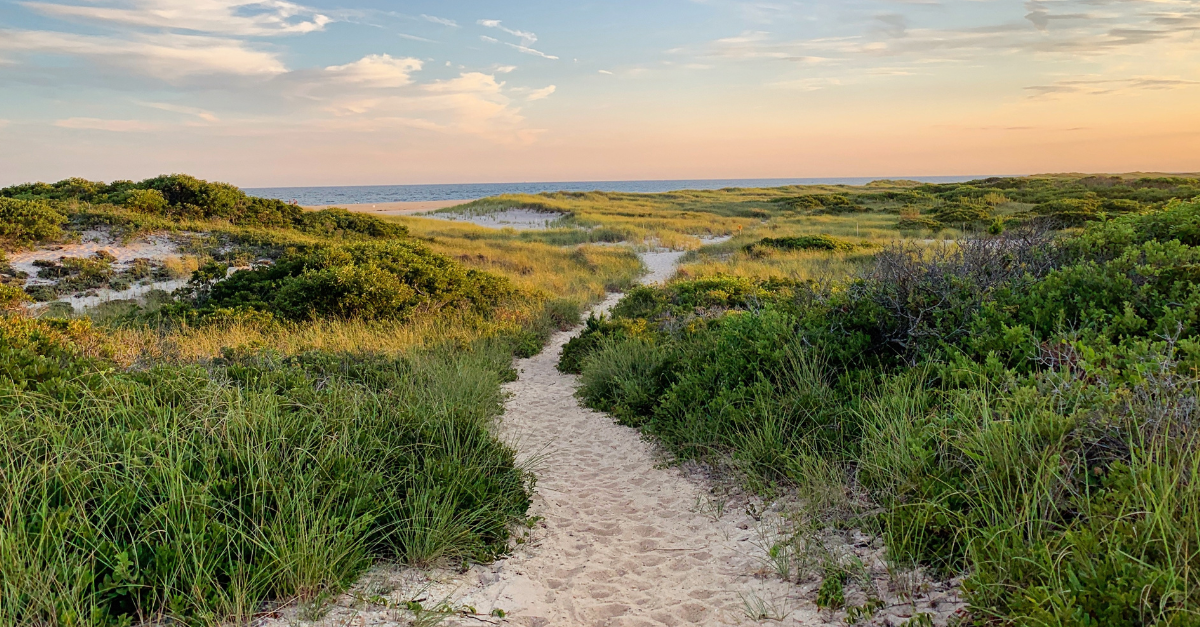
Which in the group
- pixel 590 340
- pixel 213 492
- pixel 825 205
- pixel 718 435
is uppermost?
pixel 825 205

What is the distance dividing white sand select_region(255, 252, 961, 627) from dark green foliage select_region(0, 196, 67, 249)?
16.0 metres

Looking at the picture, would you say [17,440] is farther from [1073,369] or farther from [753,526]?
[1073,369]

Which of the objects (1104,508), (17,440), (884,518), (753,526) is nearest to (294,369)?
(17,440)

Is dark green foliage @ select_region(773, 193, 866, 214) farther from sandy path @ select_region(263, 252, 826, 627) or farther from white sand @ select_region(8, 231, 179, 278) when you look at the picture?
sandy path @ select_region(263, 252, 826, 627)

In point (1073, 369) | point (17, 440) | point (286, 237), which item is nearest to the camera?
point (17, 440)

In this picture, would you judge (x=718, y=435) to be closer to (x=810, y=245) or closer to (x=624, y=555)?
(x=624, y=555)

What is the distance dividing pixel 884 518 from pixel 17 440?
16.4ft

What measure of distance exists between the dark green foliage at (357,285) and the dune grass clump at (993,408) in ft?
15.8

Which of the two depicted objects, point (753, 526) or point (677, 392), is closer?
point (753, 526)

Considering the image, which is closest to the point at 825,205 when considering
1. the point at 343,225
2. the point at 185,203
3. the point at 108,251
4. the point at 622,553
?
the point at 343,225

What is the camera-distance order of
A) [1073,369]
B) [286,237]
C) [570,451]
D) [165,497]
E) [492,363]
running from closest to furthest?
[165,497] < [1073,369] < [570,451] < [492,363] < [286,237]

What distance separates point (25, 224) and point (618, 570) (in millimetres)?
17953

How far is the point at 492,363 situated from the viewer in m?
8.95

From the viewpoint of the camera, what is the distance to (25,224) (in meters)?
15.1
